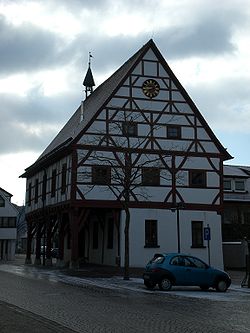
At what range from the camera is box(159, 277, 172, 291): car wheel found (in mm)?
22781

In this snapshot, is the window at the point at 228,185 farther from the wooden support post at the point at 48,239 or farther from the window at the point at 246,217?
the wooden support post at the point at 48,239

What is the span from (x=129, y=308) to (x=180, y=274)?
773 cm

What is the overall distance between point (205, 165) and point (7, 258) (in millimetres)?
34700

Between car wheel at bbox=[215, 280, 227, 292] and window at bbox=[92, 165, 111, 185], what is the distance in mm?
15327

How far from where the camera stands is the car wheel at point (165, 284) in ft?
74.7

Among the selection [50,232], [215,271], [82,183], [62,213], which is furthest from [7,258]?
[215,271]

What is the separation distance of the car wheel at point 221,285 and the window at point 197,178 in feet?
55.1

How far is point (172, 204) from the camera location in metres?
39.0

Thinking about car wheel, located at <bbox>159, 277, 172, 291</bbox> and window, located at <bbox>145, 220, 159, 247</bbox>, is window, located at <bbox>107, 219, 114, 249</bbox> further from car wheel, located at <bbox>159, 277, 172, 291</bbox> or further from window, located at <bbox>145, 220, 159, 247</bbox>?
car wheel, located at <bbox>159, 277, 172, 291</bbox>

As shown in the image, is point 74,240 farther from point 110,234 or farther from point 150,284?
point 150,284

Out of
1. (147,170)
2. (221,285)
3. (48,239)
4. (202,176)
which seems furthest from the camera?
(48,239)

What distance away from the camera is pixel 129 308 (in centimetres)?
1566

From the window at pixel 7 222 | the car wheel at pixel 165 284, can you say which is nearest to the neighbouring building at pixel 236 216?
the car wheel at pixel 165 284

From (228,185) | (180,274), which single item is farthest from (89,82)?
(180,274)
